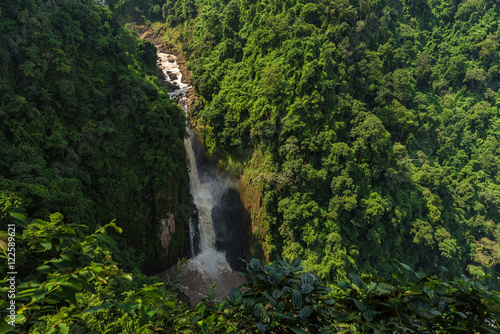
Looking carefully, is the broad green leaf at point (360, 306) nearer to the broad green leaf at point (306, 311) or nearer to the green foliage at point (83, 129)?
the broad green leaf at point (306, 311)

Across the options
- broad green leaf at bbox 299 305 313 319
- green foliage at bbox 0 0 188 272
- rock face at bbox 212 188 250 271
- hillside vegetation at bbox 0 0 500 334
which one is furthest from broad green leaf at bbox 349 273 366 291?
rock face at bbox 212 188 250 271

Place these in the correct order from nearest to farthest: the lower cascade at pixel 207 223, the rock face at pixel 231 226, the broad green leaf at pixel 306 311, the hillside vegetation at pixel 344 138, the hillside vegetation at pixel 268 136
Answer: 1. the broad green leaf at pixel 306 311
2. the hillside vegetation at pixel 268 136
3. the hillside vegetation at pixel 344 138
4. the lower cascade at pixel 207 223
5. the rock face at pixel 231 226

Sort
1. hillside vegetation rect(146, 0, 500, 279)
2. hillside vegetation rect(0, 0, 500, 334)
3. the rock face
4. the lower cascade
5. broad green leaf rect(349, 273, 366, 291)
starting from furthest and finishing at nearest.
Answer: the rock face < the lower cascade < hillside vegetation rect(146, 0, 500, 279) < hillside vegetation rect(0, 0, 500, 334) < broad green leaf rect(349, 273, 366, 291)

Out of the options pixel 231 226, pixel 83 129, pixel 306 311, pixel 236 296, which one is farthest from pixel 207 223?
pixel 306 311

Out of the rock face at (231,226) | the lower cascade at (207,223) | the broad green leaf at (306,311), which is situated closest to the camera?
the broad green leaf at (306,311)

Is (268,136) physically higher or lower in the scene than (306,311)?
higher

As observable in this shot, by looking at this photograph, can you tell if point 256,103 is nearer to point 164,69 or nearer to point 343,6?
point 343,6

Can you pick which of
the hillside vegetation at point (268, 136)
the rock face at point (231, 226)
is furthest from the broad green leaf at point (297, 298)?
the rock face at point (231, 226)

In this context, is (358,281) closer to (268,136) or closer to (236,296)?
(236,296)

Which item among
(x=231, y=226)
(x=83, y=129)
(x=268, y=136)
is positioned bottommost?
(x=231, y=226)

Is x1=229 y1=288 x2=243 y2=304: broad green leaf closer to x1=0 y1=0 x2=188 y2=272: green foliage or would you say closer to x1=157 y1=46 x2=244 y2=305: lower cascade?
x1=0 y1=0 x2=188 y2=272: green foliage

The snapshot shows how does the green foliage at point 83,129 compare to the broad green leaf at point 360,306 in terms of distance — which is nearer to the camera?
the broad green leaf at point 360,306
